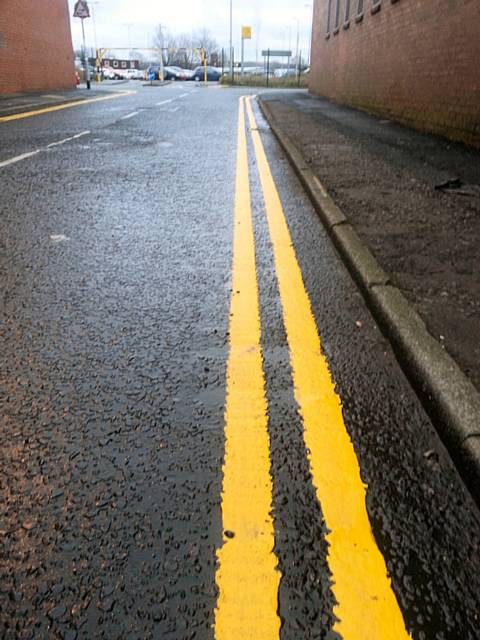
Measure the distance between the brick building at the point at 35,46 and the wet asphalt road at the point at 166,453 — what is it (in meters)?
20.7

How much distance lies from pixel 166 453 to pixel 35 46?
25.7 meters

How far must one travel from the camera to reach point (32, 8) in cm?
2194

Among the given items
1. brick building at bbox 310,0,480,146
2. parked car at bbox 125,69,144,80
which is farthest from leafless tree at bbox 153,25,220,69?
brick building at bbox 310,0,480,146

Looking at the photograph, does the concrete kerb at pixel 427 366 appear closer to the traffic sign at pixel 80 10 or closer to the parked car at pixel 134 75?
the traffic sign at pixel 80 10

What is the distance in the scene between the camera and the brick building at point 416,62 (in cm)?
850

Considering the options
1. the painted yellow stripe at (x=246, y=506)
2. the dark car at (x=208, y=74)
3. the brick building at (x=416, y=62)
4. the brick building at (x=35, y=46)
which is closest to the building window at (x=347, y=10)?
the brick building at (x=416, y=62)

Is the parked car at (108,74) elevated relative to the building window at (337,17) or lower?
lower

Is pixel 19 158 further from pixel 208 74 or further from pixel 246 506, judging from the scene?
pixel 208 74

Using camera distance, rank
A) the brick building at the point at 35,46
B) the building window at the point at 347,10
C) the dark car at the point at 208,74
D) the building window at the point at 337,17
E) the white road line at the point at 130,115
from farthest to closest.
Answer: the dark car at the point at 208,74 → the brick building at the point at 35,46 → the building window at the point at 337,17 → the building window at the point at 347,10 → the white road line at the point at 130,115

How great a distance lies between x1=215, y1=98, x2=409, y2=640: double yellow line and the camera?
1242 millimetres

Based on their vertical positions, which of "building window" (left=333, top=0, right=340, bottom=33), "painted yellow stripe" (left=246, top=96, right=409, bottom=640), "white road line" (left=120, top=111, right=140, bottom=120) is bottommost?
"painted yellow stripe" (left=246, top=96, right=409, bottom=640)

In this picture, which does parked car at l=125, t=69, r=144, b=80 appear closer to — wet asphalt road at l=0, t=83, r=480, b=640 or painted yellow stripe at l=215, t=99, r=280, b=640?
wet asphalt road at l=0, t=83, r=480, b=640

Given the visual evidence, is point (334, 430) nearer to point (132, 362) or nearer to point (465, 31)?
point (132, 362)

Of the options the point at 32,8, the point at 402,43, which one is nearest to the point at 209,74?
the point at 32,8
